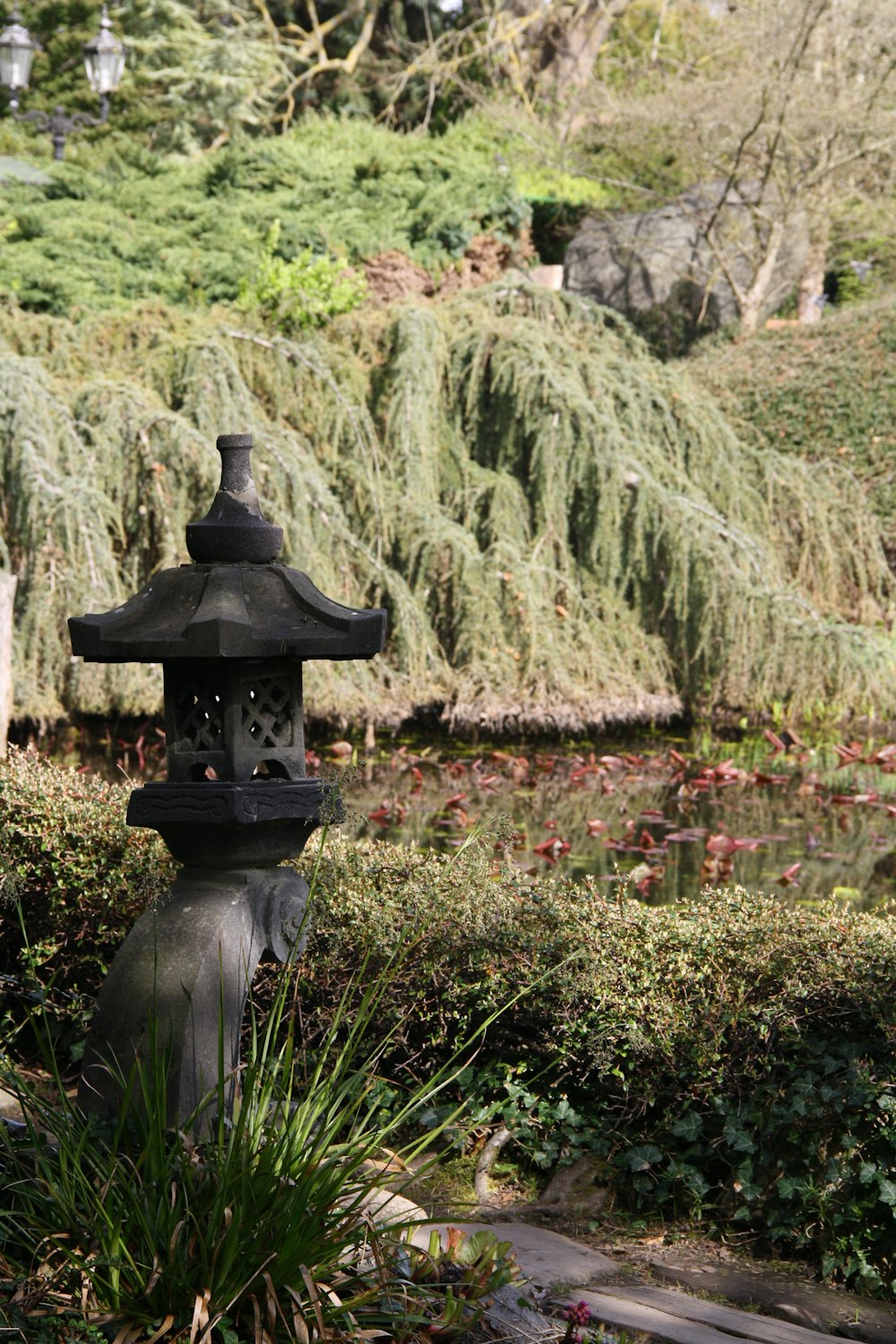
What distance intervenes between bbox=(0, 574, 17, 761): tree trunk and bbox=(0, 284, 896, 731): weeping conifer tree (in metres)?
0.16

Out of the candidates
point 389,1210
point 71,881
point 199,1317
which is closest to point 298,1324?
point 199,1317

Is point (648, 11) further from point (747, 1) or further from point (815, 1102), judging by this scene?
point (815, 1102)

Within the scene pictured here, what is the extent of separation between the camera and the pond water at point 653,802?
5.47 m

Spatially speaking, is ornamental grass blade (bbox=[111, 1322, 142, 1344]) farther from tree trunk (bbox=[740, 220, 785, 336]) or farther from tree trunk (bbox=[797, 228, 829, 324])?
tree trunk (bbox=[797, 228, 829, 324])

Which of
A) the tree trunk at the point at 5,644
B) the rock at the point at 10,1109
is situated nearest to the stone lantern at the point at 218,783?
the rock at the point at 10,1109

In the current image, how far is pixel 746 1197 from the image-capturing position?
3.03 meters

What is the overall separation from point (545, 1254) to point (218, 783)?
43.7 inches

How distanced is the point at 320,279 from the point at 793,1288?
27.2ft

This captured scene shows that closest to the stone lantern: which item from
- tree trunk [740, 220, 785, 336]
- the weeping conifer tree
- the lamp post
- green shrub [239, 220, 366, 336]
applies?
the weeping conifer tree

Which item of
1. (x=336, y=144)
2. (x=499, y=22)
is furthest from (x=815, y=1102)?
(x=499, y=22)

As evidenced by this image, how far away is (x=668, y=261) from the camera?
1593 centimetres

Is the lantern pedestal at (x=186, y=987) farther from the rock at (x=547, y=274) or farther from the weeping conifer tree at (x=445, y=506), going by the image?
the rock at (x=547, y=274)

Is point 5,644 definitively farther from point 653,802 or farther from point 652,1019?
point 652,1019

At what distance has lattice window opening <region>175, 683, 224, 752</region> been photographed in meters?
2.95
